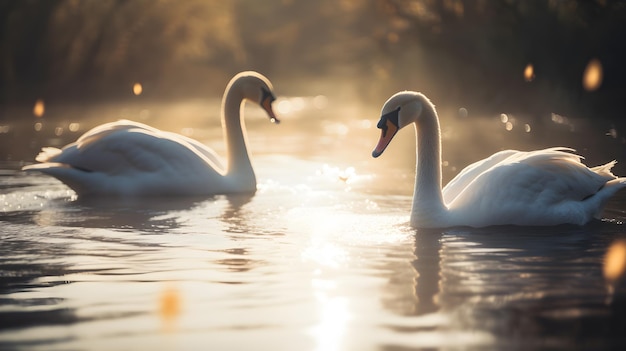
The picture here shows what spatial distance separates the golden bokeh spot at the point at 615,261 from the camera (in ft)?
22.6

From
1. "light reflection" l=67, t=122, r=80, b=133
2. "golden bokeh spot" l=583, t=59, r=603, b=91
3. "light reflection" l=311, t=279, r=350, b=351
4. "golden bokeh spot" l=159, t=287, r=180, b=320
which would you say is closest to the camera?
"light reflection" l=311, t=279, r=350, b=351

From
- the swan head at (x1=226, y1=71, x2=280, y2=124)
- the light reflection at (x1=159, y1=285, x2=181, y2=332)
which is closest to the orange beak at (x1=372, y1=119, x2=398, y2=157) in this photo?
the light reflection at (x1=159, y1=285, x2=181, y2=332)

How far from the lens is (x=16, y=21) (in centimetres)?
2503

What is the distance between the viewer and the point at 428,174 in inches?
351

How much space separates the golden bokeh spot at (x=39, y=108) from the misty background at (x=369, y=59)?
24mm

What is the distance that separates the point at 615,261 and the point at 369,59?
939 inches

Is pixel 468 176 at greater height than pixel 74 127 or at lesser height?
lesser

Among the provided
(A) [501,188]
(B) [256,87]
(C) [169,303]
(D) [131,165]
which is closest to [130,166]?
(D) [131,165]

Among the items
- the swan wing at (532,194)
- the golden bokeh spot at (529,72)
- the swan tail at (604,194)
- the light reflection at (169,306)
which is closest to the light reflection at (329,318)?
the light reflection at (169,306)

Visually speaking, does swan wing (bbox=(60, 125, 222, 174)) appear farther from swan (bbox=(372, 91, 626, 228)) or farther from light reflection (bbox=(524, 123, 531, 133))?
light reflection (bbox=(524, 123, 531, 133))

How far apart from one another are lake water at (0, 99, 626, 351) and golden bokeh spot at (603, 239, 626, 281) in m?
0.06

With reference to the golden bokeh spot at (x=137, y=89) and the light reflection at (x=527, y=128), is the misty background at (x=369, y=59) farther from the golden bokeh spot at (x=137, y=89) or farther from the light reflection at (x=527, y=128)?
the light reflection at (x=527, y=128)

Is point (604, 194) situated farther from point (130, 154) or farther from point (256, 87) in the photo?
point (256, 87)

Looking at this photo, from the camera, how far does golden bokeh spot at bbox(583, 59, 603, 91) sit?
63.1ft
